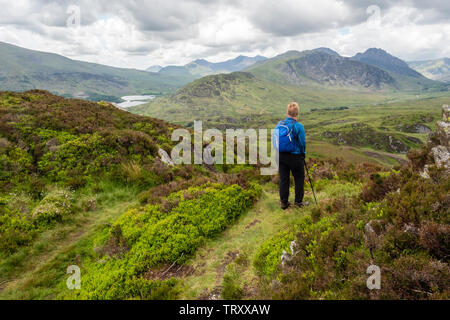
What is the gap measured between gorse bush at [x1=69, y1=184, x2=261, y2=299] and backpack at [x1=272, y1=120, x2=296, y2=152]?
8.64 ft

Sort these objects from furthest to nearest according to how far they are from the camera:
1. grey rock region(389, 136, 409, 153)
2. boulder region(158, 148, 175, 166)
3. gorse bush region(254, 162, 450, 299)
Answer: grey rock region(389, 136, 409, 153), boulder region(158, 148, 175, 166), gorse bush region(254, 162, 450, 299)

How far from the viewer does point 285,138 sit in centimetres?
852

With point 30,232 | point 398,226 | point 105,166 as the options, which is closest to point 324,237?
point 398,226

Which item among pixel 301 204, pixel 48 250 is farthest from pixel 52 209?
pixel 301 204

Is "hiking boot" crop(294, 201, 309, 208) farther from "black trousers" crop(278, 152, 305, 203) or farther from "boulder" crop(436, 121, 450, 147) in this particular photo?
"boulder" crop(436, 121, 450, 147)

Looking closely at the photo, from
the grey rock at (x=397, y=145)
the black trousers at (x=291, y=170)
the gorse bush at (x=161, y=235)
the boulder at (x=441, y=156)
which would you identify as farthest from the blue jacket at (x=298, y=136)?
the grey rock at (x=397, y=145)

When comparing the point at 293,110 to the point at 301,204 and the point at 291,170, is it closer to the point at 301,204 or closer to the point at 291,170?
the point at 291,170

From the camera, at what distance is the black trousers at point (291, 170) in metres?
8.77

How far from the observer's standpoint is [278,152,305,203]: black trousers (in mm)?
8766

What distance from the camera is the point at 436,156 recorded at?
725 centimetres

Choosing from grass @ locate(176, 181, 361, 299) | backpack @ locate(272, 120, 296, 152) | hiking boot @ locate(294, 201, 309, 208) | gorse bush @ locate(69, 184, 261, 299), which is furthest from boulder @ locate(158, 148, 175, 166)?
hiking boot @ locate(294, 201, 309, 208)
